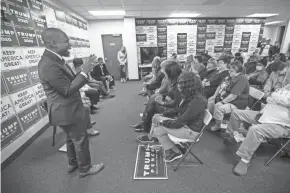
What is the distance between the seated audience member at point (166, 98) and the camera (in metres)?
2.24

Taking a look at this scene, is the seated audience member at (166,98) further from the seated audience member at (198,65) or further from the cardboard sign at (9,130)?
the cardboard sign at (9,130)

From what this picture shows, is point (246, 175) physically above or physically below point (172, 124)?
below

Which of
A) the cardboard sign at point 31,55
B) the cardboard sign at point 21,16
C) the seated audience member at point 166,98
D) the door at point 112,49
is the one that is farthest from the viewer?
the door at point 112,49

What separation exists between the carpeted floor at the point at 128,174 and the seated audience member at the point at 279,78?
4.77 ft

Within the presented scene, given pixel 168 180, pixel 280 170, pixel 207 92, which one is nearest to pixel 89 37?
pixel 207 92

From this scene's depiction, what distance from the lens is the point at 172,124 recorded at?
1715 millimetres

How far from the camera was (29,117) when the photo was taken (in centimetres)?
254

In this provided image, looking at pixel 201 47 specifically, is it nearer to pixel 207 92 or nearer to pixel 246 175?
pixel 207 92

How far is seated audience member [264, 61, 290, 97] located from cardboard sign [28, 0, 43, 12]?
500cm

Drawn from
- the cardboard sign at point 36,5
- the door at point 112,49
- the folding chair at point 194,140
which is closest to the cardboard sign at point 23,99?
the cardboard sign at point 36,5

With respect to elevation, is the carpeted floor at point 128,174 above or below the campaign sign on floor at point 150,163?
below

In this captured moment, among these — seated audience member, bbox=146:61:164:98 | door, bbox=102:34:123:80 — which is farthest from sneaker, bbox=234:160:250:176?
door, bbox=102:34:123:80

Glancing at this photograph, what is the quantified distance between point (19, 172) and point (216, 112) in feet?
10.1

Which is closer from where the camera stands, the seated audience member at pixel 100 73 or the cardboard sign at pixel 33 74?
the cardboard sign at pixel 33 74
